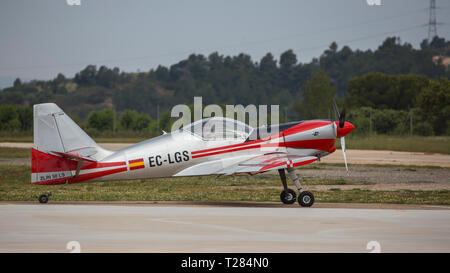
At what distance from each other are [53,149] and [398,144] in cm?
3601

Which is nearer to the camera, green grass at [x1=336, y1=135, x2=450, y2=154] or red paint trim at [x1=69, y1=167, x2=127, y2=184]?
red paint trim at [x1=69, y1=167, x2=127, y2=184]

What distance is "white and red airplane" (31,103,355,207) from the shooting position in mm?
14992

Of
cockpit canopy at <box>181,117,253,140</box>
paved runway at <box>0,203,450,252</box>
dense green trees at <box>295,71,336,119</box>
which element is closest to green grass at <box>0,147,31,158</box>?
paved runway at <box>0,203,450,252</box>

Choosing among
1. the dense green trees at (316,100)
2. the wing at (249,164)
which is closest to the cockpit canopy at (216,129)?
the wing at (249,164)

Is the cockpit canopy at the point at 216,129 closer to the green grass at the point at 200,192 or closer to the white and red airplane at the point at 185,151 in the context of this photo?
the white and red airplane at the point at 185,151

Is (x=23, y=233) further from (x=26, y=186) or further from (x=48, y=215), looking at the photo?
(x=26, y=186)

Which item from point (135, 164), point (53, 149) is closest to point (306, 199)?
point (135, 164)

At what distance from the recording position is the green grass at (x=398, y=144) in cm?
4288

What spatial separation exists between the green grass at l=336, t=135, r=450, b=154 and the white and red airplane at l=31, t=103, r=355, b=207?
27688mm

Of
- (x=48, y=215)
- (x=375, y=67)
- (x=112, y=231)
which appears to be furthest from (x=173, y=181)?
(x=375, y=67)

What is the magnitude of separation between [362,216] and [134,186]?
10.3 meters

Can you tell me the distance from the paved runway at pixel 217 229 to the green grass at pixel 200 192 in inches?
96.6

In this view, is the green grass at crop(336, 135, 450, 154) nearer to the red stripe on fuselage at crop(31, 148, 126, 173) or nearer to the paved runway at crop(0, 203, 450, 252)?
the paved runway at crop(0, 203, 450, 252)

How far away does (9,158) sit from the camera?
34938 mm
